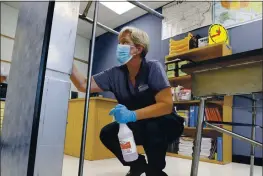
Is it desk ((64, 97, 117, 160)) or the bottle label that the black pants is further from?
desk ((64, 97, 117, 160))

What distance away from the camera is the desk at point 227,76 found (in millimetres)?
768

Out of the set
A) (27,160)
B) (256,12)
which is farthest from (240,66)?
(256,12)

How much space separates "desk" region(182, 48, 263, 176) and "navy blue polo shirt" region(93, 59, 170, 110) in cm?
28

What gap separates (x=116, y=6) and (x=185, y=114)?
2.27 metres

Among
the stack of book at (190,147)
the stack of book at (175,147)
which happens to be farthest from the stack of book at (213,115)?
the stack of book at (175,147)

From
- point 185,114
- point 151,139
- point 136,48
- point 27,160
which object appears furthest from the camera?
point 185,114

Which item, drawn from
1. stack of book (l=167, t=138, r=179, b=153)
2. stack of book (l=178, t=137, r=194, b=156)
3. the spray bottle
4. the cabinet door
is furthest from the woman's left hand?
stack of book (l=167, t=138, r=179, b=153)

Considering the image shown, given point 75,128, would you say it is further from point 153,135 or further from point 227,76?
point 227,76

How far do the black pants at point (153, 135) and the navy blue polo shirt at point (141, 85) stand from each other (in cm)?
13

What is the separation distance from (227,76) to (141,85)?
1.67 feet

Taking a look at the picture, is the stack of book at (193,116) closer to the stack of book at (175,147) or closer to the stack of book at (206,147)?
the stack of book at (206,147)

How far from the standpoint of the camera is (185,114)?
2910 millimetres

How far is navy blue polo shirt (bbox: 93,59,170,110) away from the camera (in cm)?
122

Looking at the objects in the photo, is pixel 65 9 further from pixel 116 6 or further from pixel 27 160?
pixel 116 6
